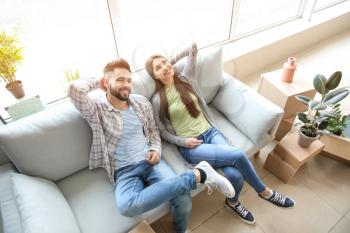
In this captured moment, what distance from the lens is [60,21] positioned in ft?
5.27

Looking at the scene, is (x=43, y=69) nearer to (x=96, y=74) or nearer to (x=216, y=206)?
(x=96, y=74)

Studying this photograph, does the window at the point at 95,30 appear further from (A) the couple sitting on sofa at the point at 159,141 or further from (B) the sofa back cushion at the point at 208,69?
(A) the couple sitting on sofa at the point at 159,141

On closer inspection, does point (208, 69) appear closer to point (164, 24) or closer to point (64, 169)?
point (164, 24)

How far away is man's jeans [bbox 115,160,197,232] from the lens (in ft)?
3.87

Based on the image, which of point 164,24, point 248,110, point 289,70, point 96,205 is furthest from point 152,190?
point 164,24

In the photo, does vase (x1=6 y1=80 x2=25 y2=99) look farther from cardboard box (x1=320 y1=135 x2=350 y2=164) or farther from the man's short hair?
cardboard box (x1=320 y1=135 x2=350 y2=164)

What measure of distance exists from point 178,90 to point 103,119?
53cm

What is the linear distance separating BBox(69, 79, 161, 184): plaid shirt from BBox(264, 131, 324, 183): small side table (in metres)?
0.88

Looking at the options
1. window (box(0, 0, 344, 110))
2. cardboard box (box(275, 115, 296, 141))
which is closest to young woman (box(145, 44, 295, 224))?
window (box(0, 0, 344, 110))

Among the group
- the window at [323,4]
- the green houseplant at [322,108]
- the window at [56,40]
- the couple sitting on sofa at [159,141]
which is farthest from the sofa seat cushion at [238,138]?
the window at [323,4]

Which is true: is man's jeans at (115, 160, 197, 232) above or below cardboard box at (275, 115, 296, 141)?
above

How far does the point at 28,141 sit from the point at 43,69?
773 mm

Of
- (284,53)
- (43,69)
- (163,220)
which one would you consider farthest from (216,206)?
(284,53)

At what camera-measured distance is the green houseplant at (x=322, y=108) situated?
1421mm
